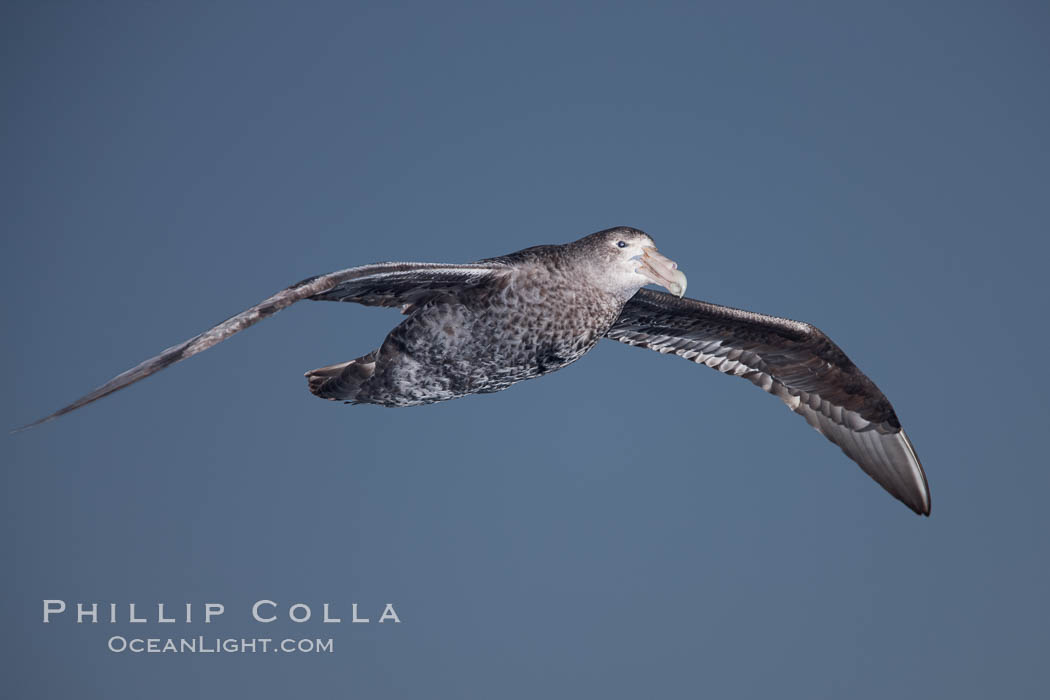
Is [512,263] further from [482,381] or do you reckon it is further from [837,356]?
[837,356]

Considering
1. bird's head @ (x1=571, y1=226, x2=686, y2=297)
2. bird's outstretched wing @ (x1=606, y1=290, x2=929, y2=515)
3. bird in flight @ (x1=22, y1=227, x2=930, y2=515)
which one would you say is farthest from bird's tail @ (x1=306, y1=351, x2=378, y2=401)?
bird's outstretched wing @ (x1=606, y1=290, x2=929, y2=515)

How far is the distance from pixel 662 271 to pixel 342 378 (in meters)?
2.31

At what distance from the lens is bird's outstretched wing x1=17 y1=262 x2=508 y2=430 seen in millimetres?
5480

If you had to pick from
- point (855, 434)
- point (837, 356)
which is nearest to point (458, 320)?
point (837, 356)

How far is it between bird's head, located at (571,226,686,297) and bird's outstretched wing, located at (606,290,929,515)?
1681 mm

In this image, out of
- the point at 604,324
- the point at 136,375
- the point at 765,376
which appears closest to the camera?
the point at 136,375

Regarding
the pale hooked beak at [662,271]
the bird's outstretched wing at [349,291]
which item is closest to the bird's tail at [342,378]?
the bird's outstretched wing at [349,291]

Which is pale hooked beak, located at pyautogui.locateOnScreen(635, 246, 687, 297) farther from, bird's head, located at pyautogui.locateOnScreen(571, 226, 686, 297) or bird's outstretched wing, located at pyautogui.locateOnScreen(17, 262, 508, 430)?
bird's outstretched wing, located at pyautogui.locateOnScreen(17, 262, 508, 430)

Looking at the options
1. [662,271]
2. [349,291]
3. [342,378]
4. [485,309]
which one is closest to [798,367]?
[662,271]

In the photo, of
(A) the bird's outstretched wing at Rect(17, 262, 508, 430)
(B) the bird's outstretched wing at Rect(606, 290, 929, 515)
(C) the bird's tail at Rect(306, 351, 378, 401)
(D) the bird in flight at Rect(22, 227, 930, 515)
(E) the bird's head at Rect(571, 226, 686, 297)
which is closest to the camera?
(A) the bird's outstretched wing at Rect(17, 262, 508, 430)

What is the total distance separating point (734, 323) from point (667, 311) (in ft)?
1.91

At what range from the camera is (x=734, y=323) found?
354 inches

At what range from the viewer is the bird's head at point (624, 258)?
6.95 m

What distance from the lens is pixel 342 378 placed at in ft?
24.6
